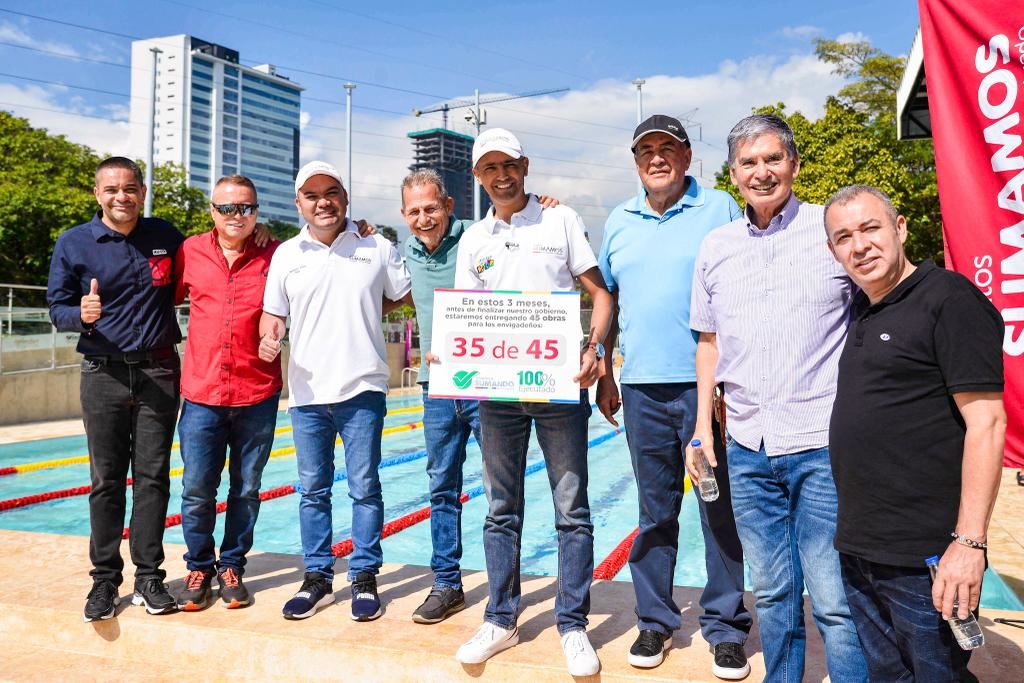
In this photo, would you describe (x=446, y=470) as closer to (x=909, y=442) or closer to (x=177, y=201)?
(x=909, y=442)

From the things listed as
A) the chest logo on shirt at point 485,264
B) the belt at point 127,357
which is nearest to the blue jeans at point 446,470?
the chest logo on shirt at point 485,264

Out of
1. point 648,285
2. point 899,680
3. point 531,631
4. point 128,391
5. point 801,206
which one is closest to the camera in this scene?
point 899,680

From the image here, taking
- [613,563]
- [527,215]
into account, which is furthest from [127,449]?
[613,563]

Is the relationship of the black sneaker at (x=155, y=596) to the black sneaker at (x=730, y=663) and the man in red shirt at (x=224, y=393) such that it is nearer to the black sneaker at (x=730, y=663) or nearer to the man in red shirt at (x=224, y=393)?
the man in red shirt at (x=224, y=393)

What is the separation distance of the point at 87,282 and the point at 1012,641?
449cm

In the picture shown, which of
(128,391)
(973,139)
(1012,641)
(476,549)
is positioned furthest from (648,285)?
(476,549)

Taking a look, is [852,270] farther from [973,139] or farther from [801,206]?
[973,139]

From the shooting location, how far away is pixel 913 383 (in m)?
1.89

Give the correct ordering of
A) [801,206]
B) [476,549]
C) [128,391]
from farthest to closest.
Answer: [476,549] → [128,391] → [801,206]

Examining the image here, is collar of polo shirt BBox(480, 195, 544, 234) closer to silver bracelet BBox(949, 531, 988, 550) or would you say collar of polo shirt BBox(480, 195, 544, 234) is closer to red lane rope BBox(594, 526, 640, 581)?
silver bracelet BBox(949, 531, 988, 550)

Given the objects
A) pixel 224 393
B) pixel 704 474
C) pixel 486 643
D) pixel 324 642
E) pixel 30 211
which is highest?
pixel 30 211

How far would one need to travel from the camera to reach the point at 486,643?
2.97 metres

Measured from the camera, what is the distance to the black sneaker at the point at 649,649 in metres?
2.86

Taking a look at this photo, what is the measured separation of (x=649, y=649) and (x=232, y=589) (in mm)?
2052
